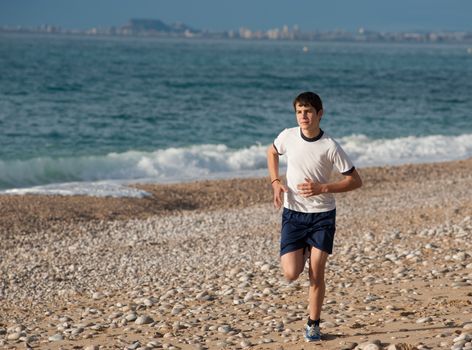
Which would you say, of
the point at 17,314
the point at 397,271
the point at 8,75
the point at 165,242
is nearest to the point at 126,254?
the point at 165,242

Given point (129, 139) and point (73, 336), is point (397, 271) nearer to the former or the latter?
point (73, 336)

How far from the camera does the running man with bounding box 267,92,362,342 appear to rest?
7.39m

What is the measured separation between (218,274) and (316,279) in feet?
12.4

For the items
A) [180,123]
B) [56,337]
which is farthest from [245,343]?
[180,123]

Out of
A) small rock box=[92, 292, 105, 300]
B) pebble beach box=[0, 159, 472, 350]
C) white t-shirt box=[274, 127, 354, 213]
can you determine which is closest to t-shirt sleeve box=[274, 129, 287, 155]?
white t-shirt box=[274, 127, 354, 213]

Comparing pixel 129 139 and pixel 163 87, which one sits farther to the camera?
pixel 163 87

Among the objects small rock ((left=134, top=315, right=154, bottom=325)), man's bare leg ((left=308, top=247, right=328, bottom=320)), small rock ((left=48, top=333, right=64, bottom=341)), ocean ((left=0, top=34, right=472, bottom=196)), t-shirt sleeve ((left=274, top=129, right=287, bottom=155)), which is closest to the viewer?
t-shirt sleeve ((left=274, top=129, right=287, bottom=155))

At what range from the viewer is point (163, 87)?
5762cm

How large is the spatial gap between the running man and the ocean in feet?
34.8

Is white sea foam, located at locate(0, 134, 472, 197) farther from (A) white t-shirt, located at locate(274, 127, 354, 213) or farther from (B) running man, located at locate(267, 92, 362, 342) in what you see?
(A) white t-shirt, located at locate(274, 127, 354, 213)

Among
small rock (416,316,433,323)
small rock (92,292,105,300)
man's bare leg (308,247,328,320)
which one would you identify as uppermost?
man's bare leg (308,247,328,320)

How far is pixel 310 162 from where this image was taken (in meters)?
7.44

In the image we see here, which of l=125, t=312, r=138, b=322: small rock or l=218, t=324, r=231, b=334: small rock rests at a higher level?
l=218, t=324, r=231, b=334: small rock

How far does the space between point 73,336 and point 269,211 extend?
845cm
